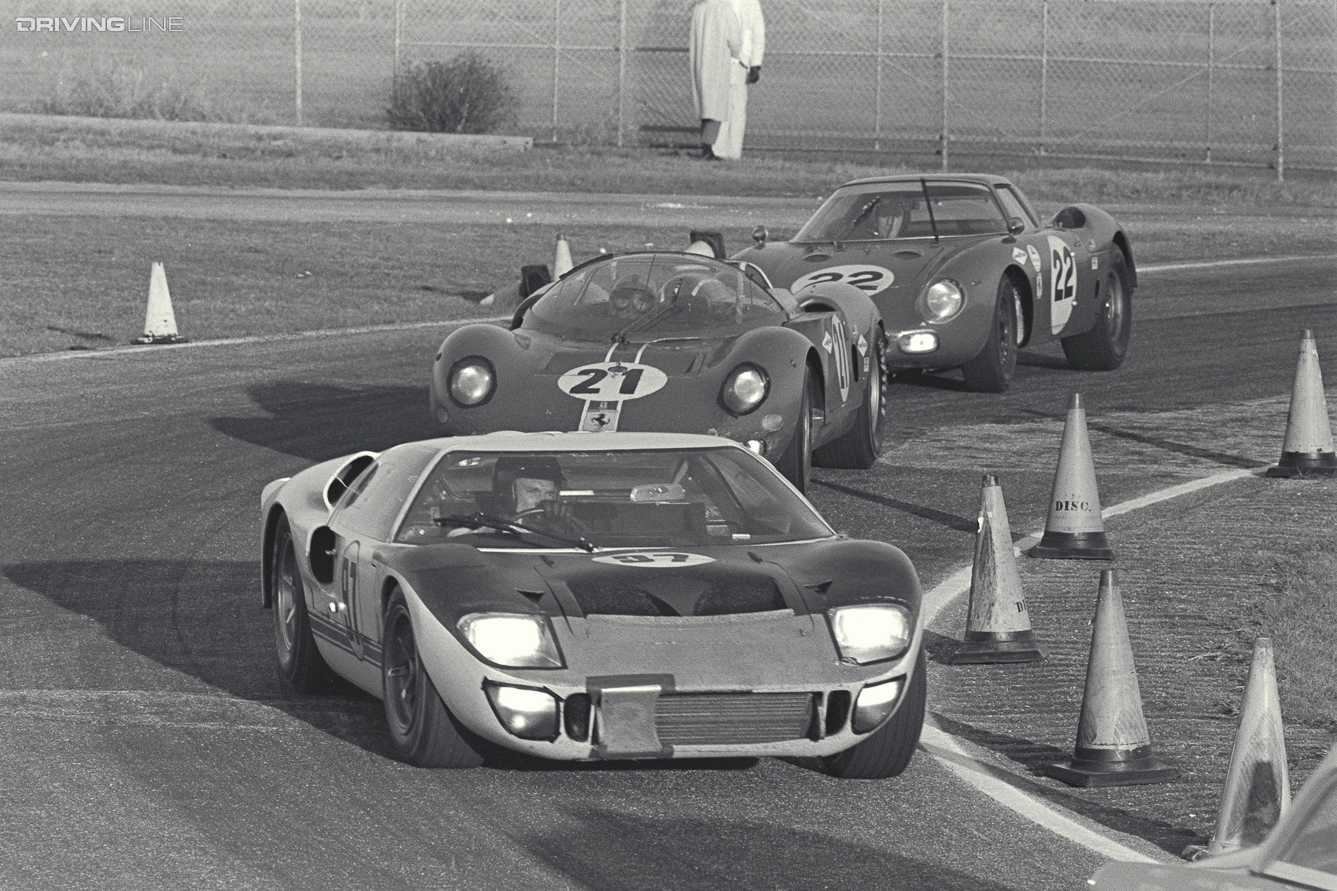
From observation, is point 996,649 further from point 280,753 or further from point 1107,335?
point 1107,335

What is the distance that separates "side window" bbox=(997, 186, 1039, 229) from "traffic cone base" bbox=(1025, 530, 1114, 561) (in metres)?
5.74

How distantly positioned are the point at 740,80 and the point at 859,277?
2111cm

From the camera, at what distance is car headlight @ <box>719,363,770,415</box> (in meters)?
10.9

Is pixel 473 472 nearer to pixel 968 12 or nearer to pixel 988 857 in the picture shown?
pixel 988 857

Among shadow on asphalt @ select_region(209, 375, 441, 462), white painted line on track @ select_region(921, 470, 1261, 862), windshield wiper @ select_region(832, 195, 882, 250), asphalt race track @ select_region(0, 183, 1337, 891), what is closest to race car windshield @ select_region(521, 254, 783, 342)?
asphalt race track @ select_region(0, 183, 1337, 891)

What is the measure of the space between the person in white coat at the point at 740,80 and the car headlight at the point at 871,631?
29060mm

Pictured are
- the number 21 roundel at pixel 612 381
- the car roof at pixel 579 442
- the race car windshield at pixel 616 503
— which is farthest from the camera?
the number 21 roundel at pixel 612 381

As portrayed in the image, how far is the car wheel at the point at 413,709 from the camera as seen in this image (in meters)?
6.48

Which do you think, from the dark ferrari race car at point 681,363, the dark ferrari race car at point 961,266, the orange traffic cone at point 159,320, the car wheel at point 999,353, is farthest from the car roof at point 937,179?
the orange traffic cone at point 159,320

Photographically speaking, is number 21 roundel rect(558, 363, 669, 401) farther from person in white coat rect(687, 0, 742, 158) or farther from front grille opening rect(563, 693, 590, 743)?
person in white coat rect(687, 0, 742, 158)

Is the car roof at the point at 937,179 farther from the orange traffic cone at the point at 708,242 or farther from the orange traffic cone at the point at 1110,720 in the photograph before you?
the orange traffic cone at the point at 1110,720

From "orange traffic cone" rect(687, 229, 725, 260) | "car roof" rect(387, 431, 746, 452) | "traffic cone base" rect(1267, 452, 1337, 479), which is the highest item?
"orange traffic cone" rect(687, 229, 725, 260)

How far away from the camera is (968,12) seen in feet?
260

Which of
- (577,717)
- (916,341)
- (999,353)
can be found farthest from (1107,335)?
(577,717)
